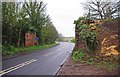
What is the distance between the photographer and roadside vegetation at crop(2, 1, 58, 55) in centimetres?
3231

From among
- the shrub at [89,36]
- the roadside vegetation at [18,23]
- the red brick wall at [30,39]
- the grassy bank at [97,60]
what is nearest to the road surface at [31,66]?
the grassy bank at [97,60]

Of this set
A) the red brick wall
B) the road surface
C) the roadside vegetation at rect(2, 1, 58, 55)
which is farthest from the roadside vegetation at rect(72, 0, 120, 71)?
the red brick wall

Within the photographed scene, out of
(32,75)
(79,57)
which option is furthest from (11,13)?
(32,75)

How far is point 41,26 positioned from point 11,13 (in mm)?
24921

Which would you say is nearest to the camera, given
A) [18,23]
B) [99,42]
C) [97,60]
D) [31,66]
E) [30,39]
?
[97,60]

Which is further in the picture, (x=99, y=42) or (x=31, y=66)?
(x=99, y=42)

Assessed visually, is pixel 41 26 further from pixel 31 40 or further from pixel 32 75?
pixel 32 75

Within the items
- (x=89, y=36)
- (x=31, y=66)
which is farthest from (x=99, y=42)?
(x=31, y=66)

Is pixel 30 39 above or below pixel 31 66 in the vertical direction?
above

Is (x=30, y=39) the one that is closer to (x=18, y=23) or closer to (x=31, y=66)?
(x=18, y=23)

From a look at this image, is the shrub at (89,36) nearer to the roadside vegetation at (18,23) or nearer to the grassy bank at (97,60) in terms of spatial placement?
the grassy bank at (97,60)

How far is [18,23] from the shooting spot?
38719 millimetres

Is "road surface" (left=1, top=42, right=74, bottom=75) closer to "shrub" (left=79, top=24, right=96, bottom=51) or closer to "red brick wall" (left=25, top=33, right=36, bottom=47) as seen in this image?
"shrub" (left=79, top=24, right=96, bottom=51)

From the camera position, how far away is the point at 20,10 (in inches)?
1475
